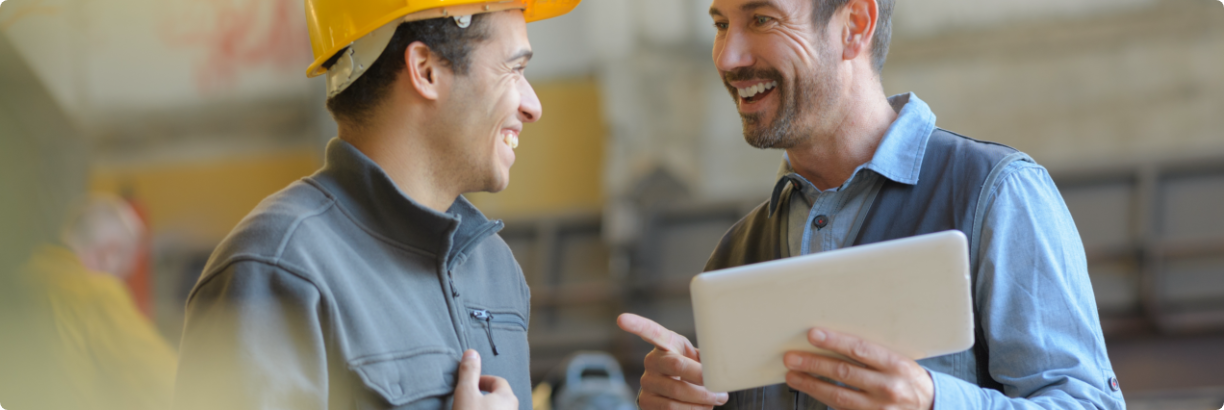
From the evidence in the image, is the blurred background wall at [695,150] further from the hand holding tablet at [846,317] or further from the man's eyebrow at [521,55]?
the hand holding tablet at [846,317]

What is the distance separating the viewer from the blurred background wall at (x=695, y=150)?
5.29m

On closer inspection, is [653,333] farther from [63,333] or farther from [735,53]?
[63,333]

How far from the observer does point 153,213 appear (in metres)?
6.02

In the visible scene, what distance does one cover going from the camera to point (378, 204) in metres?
1.50

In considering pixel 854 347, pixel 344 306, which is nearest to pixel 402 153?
pixel 344 306

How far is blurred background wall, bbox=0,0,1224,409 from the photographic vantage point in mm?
5285

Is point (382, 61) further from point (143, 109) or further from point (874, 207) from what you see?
point (143, 109)

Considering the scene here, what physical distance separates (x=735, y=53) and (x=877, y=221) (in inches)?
18.0

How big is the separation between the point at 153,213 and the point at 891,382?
5928 mm

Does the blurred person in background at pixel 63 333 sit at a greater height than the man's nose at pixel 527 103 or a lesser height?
lesser

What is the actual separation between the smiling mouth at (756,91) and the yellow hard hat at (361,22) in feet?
1.80

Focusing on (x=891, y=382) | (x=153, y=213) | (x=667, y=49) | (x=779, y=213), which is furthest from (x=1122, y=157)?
(x=153, y=213)

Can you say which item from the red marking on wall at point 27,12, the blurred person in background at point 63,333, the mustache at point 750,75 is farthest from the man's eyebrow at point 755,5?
the red marking on wall at point 27,12

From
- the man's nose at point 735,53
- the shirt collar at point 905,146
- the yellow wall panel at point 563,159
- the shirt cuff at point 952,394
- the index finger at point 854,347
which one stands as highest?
the man's nose at point 735,53
